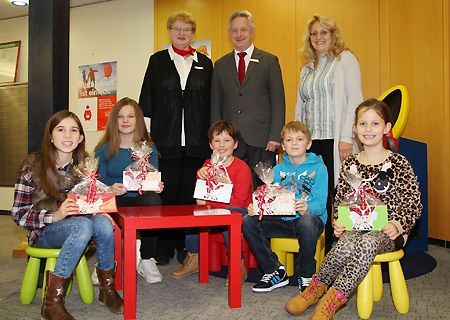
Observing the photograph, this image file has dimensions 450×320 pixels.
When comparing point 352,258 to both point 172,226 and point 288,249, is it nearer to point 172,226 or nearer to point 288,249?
point 288,249

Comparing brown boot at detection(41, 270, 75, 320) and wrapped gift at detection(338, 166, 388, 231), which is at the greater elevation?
wrapped gift at detection(338, 166, 388, 231)

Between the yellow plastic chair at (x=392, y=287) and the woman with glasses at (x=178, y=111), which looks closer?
the yellow plastic chair at (x=392, y=287)

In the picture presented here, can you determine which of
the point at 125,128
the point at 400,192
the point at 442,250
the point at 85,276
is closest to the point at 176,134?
the point at 125,128

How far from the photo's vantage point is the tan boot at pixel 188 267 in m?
2.85

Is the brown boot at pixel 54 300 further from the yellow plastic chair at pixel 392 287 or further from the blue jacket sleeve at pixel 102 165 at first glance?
the yellow plastic chair at pixel 392 287

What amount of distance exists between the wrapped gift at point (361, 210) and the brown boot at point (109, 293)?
3.87 feet

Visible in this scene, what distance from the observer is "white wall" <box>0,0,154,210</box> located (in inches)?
233

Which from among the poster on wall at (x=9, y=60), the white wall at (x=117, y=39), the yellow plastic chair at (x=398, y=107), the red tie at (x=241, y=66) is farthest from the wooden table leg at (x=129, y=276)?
the poster on wall at (x=9, y=60)

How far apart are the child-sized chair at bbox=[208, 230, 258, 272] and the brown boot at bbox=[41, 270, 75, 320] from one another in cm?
115

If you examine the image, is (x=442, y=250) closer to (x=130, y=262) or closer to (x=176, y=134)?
(x=176, y=134)

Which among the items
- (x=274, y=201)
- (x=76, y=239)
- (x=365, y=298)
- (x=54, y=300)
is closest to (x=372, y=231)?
(x=365, y=298)

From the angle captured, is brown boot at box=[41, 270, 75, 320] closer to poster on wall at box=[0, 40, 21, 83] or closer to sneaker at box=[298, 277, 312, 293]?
sneaker at box=[298, 277, 312, 293]

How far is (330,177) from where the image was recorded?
304cm

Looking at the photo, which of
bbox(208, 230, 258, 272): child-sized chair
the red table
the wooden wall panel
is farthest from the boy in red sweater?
the wooden wall panel
